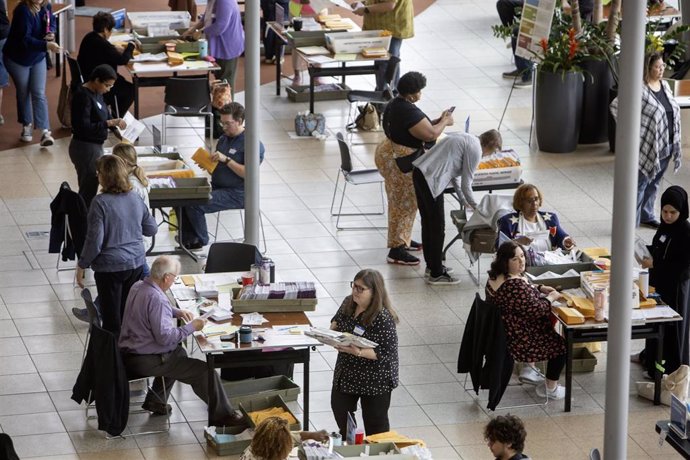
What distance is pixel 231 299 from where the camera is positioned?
9.45 m

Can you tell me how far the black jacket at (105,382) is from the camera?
880 centimetres

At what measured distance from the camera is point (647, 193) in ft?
41.9

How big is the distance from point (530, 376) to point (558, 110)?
18.3 feet

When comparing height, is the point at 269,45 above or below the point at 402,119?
below

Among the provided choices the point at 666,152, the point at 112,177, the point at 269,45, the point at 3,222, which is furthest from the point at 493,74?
the point at 112,177

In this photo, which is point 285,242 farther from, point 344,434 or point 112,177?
point 344,434

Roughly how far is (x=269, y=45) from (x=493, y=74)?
3.00 metres

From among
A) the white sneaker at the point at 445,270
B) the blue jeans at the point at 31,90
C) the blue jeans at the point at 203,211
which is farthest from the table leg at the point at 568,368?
the blue jeans at the point at 31,90

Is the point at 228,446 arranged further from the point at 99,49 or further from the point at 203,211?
the point at 99,49

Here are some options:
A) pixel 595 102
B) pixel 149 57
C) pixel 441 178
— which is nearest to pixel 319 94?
pixel 149 57

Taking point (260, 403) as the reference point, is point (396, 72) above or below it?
below

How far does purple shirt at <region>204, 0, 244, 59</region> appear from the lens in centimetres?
1559

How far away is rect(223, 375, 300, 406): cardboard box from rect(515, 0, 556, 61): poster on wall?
661 cm

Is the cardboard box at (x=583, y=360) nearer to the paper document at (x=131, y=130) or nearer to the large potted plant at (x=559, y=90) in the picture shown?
the paper document at (x=131, y=130)
